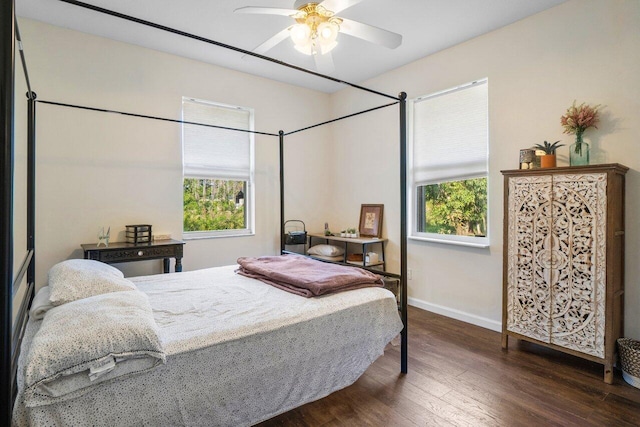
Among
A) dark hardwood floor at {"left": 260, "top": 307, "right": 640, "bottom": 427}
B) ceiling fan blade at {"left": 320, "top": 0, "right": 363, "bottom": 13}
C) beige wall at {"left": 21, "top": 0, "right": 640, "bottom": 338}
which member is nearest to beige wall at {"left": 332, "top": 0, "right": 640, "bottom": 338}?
beige wall at {"left": 21, "top": 0, "right": 640, "bottom": 338}

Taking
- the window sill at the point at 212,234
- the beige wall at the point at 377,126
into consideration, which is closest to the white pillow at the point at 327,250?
the beige wall at the point at 377,126

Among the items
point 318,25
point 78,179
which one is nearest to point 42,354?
point 318,25

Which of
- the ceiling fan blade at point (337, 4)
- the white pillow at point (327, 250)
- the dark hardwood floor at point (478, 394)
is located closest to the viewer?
the dark hardwood floor at point (478, 394)

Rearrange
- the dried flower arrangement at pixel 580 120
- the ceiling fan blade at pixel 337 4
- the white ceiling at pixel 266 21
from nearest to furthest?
the ceiling fan blade at pixel 337 4 < the dried flower arrangement at pixel 580 120 < the white ceiling at pixel 266 21

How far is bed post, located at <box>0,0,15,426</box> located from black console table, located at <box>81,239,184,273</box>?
2083 millimetres

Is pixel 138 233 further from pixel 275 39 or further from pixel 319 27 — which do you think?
pixel 319 27

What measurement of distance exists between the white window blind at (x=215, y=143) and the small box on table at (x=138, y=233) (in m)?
0.79

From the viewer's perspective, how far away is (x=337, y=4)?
81.7 inches

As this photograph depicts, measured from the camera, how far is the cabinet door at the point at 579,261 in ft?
7.55

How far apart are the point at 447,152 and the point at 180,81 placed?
118 inches

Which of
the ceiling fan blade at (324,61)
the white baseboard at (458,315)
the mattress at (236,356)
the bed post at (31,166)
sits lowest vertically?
the white baseboard at (458,315)

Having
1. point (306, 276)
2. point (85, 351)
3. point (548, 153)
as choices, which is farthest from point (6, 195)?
point (548, 153)

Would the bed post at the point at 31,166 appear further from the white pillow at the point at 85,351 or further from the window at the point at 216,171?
the window at the point at 216,171

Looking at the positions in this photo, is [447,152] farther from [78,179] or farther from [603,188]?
[78,179]
